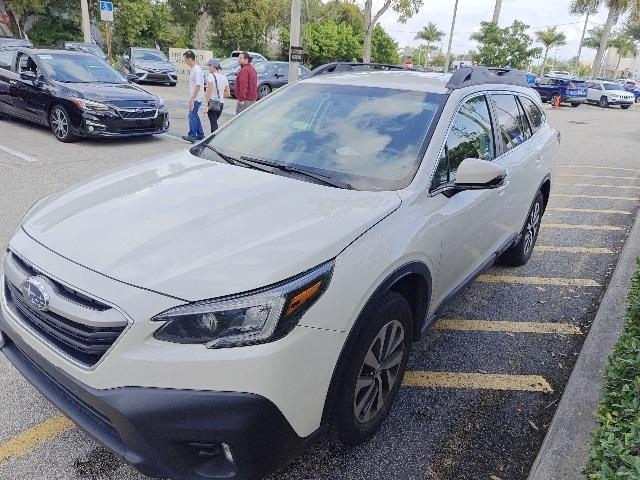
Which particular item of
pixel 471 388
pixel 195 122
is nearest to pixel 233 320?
pixel 471 388

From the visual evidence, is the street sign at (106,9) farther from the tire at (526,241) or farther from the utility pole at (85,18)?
the tire at (526,241)

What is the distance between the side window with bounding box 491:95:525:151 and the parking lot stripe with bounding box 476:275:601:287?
1.29 meters

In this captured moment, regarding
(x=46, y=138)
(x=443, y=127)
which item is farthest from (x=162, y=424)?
(x=46, y=138)

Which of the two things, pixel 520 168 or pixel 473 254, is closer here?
pixel 473 254

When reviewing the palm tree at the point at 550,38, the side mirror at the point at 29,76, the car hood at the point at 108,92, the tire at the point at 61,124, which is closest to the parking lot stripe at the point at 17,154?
the tire at the point at 61,124

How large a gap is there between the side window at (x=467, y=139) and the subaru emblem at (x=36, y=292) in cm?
190

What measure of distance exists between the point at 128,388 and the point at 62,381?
37 cm

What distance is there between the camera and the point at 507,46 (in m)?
27.5

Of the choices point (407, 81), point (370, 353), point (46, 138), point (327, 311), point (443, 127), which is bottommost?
point (46, 138)

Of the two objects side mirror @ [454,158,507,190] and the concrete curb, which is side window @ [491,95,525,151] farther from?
the concrete curb

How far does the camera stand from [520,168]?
408 cm

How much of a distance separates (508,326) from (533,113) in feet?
6.77

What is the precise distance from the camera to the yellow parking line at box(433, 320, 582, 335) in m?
3.94

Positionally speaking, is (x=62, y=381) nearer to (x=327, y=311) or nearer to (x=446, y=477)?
(x=327, y=311)
